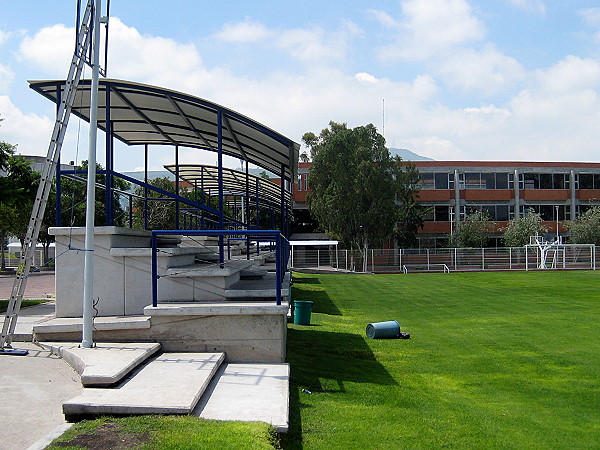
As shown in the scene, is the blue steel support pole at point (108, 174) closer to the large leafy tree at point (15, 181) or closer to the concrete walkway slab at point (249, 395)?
the concrete walkway slab at point (249, 395)

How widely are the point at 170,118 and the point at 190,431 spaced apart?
9858 mm

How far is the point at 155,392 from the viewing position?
21.7 feet

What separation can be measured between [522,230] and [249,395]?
54940mm

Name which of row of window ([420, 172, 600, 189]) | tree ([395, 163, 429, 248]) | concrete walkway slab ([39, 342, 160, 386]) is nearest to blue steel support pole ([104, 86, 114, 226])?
concrete walkway slab ([39, 342, 160, 386])

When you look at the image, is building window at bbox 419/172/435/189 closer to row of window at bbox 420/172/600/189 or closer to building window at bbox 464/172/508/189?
row of window at bbox 420/172/600/189

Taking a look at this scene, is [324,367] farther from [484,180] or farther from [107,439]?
[484,180]

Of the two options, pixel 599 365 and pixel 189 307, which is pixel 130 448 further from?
pixel 599 365

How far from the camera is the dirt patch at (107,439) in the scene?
516 centimetres

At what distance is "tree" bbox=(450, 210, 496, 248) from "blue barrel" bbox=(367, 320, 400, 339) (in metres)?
45.9

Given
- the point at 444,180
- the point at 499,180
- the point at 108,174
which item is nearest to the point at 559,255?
the point at 499,180

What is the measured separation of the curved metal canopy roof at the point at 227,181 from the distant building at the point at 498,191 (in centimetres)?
3670

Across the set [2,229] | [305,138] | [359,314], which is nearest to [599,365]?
[359,314]

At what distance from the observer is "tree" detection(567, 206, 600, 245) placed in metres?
57.8

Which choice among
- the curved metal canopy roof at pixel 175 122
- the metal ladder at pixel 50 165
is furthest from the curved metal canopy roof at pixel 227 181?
the metal ladder at pixel 50 165
